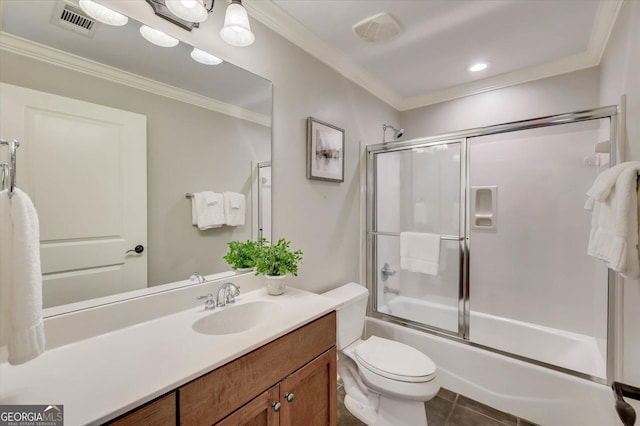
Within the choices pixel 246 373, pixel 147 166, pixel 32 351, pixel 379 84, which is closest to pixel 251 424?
pixel 246 373

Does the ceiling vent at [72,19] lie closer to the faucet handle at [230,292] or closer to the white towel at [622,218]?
the faucet handle at [230,292]

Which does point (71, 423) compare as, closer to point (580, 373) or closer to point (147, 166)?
point (147, 166)

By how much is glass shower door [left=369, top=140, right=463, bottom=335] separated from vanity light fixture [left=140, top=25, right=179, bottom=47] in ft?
5.53

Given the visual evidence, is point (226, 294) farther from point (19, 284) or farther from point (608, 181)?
point (608, 181)

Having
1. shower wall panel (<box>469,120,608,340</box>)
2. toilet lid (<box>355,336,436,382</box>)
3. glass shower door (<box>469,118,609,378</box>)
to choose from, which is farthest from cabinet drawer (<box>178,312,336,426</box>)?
shower wall panel (<box>469,120,608,340</box>)

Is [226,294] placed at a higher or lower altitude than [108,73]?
lower

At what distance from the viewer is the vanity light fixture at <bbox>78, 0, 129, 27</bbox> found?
1.00 metres

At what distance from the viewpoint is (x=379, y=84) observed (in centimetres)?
246

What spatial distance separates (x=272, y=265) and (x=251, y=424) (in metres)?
0.67

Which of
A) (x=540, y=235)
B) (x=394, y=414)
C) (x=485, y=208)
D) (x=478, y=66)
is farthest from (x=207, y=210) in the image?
(x=540, y=235)

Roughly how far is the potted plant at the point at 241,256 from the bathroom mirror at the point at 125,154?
0.03m

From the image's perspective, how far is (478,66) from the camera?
216 centimetres

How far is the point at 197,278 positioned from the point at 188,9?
1.19 m

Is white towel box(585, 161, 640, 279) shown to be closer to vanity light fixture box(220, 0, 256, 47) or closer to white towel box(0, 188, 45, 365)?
vanity light fixture box(220, 0, 256, 47)
